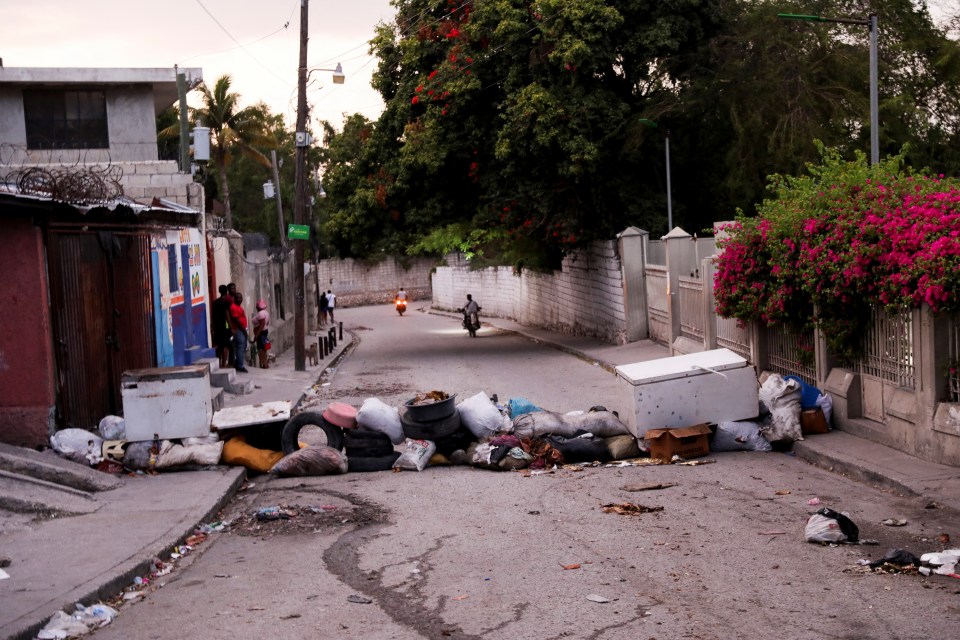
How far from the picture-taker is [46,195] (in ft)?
41.2

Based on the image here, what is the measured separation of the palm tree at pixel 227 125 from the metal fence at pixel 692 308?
3452 centimetres

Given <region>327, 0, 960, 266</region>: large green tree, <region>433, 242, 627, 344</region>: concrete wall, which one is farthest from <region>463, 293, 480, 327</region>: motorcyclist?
<region>327, 0, 960, 266</region>: large green tree

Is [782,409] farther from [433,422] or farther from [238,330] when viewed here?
[238,330]

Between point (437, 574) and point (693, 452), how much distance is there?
5.57 metres

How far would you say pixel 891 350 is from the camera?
38.6 feet

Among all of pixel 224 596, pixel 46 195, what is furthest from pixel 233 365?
pixel 224 596

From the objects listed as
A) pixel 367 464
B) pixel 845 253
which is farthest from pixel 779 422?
pixel 367 464

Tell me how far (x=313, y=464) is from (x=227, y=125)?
4446cm

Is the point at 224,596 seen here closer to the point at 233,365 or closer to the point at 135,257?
the point at 135,257

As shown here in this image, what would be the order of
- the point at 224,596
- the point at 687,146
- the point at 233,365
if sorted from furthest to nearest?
the point at 687,146 → the point at 233,365 → the point at 224,596

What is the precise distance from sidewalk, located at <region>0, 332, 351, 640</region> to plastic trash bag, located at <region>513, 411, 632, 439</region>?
3.25 meters

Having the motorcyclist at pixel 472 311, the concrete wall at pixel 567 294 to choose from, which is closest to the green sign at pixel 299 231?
the concrete wall at pixel 567 294

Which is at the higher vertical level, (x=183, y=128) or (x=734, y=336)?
(x=183, y=128)

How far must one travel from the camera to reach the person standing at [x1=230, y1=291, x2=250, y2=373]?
23.4 metres
